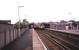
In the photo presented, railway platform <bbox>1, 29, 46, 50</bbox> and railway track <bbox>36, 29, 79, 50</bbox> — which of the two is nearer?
railway platform <bbox>1, 29, 46, 50</bbox>

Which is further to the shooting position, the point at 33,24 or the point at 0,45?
the point at 33,24

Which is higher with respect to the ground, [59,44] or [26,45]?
[26,45]

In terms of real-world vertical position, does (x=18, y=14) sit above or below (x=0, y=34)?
above

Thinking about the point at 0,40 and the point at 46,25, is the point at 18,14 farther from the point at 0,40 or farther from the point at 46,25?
the point at 46,25

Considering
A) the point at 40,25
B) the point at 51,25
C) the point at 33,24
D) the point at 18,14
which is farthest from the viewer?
the point at 33,24

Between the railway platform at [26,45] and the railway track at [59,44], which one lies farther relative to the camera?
the railway track at [59,44]

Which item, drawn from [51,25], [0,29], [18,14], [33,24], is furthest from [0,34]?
[33,24]

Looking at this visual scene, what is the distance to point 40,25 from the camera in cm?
16138

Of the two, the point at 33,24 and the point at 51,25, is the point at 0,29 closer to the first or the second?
the point at 51,25

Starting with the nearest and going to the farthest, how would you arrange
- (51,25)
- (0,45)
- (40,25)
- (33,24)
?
1. (0,45)
2. (40,25)
3. (51,25)
4. (33,24)

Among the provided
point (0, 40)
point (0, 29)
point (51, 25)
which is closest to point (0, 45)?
point (0, 40)

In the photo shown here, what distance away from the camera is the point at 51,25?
17475cm

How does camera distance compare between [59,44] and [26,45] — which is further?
[59,44]

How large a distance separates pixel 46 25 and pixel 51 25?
26.8 ft
